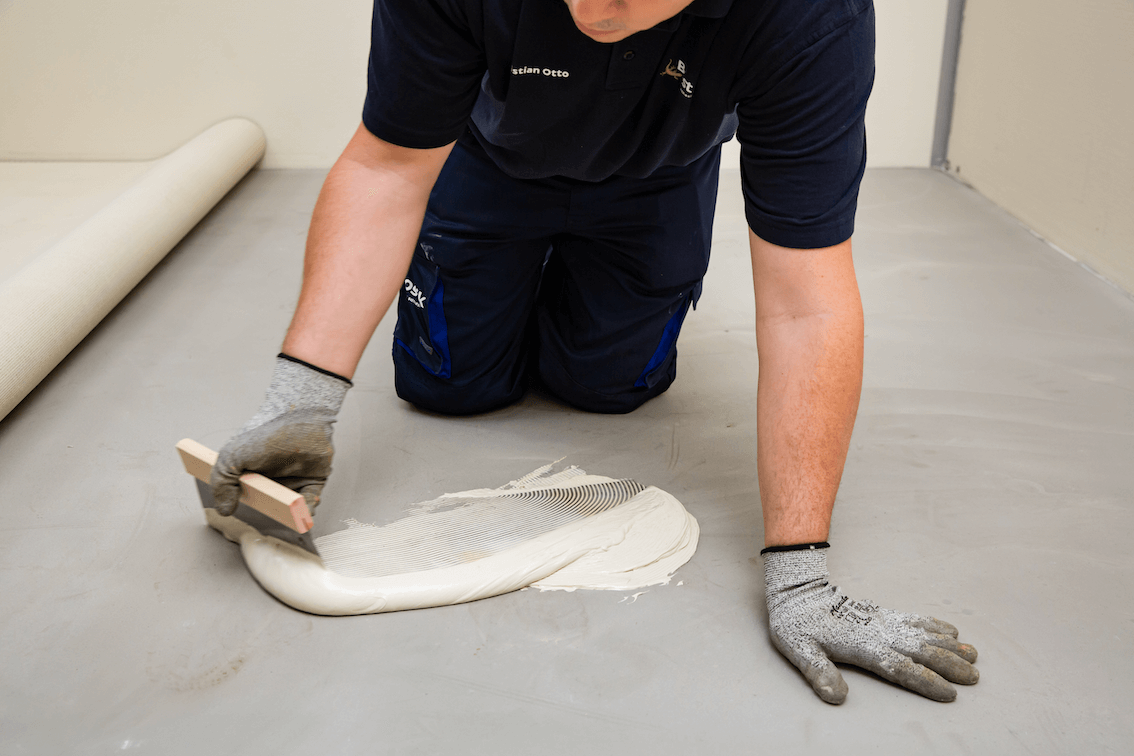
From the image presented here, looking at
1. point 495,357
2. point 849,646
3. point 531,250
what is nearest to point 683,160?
point 531,250

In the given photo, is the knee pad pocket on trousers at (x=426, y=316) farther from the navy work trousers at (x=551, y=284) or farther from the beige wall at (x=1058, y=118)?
the beige wall at (x=1058, y=118)

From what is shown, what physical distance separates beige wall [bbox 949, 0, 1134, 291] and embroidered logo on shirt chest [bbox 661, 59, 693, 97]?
1640 millimetres

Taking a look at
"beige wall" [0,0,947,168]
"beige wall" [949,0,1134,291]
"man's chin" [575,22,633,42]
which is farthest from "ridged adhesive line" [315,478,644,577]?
"beige wall" [0,0,947,168]

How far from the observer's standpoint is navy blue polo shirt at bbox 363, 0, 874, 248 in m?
1.08

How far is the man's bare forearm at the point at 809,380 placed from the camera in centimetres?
119

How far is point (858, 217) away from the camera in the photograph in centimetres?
282

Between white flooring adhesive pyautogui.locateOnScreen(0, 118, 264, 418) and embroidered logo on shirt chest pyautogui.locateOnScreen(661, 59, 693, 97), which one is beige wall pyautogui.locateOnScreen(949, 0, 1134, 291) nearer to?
embroidered logo on shirt chest pyautogui.locateOnScreen(661, 59, 693, 97)

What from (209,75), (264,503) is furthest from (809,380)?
(209,75)

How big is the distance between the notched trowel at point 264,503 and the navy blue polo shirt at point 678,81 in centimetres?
53

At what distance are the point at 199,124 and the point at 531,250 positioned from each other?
88.0 inches

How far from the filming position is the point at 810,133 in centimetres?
112

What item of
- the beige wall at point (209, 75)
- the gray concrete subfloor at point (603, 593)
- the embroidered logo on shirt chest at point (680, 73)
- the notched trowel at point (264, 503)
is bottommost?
the gray concrete subfloor at point (603, 593)

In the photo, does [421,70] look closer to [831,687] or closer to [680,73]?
[680,73]

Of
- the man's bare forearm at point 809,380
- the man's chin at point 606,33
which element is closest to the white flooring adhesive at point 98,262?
the man's chin at point 606,33
